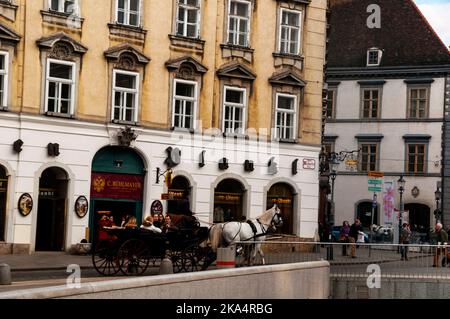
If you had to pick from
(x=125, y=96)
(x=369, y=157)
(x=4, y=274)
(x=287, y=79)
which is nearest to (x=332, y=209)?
(x=369, y=157)

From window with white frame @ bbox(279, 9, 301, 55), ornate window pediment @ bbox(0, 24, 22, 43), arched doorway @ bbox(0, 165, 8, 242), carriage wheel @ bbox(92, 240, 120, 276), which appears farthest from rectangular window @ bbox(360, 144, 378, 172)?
carriage wheel @ bbox(92, 240, 120, 276)

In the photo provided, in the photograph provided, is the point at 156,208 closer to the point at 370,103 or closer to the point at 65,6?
the point at 65,6

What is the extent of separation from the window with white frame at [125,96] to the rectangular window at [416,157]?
114ft

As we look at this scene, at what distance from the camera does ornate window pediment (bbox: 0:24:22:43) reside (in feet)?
116

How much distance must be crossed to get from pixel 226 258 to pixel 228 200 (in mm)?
16488

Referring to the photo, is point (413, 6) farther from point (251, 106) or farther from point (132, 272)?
point (132, 272)

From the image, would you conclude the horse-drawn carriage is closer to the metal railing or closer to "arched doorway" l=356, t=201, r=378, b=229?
the metal railing

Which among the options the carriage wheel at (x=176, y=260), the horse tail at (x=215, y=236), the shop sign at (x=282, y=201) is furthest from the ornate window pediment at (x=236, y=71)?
the carriage wheel at (x=176, y=260)

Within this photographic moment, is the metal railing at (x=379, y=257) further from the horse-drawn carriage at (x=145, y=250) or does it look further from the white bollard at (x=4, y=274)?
the white bollard at (x=4, y=274)

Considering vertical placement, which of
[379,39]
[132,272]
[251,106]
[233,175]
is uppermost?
[379,39]

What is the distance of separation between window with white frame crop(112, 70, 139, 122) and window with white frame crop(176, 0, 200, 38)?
2952 mm

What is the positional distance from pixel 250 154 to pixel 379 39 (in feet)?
110

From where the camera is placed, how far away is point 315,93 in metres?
44.8
